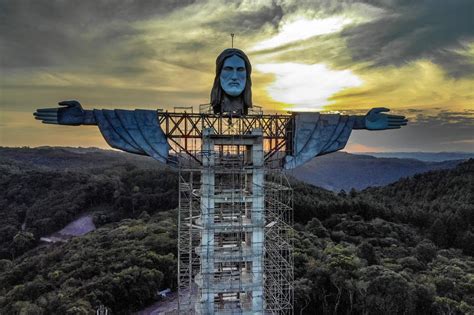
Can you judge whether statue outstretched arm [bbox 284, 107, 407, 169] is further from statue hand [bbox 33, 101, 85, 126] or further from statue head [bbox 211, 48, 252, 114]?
statue hand [bbox 33, 101, 85, 126]

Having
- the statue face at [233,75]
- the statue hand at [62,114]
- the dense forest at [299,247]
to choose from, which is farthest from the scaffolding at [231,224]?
the dense forest at [299,247]

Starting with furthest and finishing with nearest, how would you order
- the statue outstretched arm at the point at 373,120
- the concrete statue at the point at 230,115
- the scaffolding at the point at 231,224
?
1. the statue outstretched arm at the point at 373,120
2. the scaffolding at the point at 231,224
3. the concrete statue at the point at 230,115

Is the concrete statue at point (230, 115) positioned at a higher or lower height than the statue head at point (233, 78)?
lower

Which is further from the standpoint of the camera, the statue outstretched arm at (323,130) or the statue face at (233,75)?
the statue outstretched arm at (323,130)

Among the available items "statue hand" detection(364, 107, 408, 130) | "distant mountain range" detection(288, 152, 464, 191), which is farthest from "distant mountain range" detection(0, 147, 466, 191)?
"statue hand" detection(364, 107, 408, 130)

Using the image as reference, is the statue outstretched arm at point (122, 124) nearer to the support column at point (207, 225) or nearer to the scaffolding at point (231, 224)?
the scaffolding at point (231, 224)

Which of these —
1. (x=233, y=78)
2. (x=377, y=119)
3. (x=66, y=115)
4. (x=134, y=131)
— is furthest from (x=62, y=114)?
(x=377, y=119)

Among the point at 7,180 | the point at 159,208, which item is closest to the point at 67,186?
the point at 7,180

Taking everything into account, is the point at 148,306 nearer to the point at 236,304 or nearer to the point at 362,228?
the point at 236,304
